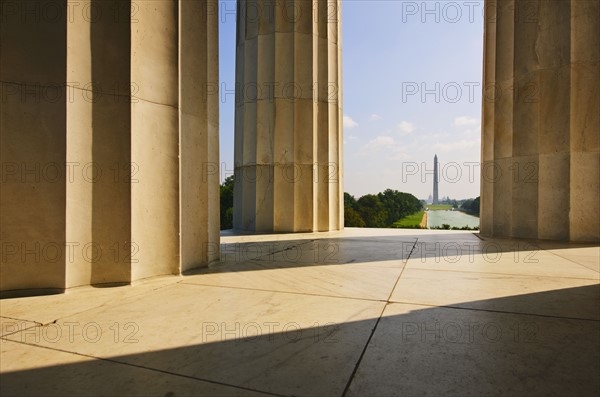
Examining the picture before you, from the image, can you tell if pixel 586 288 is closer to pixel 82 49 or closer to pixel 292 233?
pixel 82 49

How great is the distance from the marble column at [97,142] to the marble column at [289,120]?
8.05 metres

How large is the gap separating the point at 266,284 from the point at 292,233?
8796mm

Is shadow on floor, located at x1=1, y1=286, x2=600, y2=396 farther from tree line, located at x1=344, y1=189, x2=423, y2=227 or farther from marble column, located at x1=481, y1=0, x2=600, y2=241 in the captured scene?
tree line, located at x1=344, y1=189, x2=423, y2=227

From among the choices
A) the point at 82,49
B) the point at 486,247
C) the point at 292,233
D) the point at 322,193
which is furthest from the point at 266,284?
the point at 322,193

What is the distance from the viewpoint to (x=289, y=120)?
1482 centimetres

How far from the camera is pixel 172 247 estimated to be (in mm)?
6293

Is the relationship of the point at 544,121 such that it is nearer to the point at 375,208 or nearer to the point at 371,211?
the point at 371,211

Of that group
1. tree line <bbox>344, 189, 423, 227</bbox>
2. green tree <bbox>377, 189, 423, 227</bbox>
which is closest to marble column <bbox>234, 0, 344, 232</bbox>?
tree line <bbox>344, 189, 423, 227</bbox>

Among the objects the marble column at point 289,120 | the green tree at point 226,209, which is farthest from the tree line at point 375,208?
the marble column at point 289,120

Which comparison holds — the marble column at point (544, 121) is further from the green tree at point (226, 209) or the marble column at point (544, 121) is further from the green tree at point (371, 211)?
the green tree at point (371, 211)

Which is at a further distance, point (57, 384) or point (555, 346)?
point (555, 346)

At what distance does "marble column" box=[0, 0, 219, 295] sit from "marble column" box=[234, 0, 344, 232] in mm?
8053

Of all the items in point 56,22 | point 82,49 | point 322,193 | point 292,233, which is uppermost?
point 56,22

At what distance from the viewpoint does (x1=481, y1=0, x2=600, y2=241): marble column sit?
11258mm
